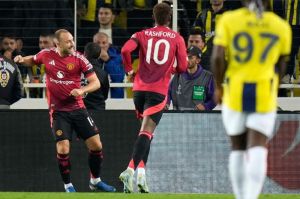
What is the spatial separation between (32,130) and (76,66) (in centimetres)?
177

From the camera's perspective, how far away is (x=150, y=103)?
12781 mm

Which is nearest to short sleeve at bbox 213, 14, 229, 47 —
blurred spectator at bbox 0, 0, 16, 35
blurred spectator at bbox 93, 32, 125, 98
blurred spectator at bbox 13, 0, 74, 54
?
blurred spectator at bbox 93, 32, 125, 98

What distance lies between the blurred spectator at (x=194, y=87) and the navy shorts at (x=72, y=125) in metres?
1.53

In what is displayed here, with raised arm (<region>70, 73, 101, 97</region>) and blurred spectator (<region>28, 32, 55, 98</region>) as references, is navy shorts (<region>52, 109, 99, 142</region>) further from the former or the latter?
blurred spectator (<region>28, 32, 55, 98</region>)

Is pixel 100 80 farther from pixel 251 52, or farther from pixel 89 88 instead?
pixel 251 52

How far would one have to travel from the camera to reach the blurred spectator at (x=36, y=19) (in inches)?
643

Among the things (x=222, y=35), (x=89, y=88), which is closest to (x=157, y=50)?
(x=89, y=88)

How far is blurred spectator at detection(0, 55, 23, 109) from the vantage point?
15430mm

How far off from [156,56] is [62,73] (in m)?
1.39

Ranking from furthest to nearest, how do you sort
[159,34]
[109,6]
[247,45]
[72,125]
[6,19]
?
[109,6]
[6,19]
[72,125]
[159,34]
[247,45]

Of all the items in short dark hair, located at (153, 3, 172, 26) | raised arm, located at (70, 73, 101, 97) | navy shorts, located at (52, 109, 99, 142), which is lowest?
navy shorts, located at (52, 109, 99, 142)

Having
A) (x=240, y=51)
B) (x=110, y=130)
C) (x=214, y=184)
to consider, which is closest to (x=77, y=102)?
(x=110, y=130)

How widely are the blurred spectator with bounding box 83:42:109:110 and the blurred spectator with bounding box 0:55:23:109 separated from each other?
3.20ft

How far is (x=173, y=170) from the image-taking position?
14.8 metres
